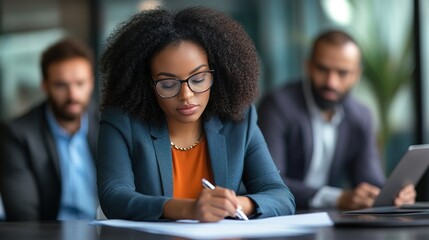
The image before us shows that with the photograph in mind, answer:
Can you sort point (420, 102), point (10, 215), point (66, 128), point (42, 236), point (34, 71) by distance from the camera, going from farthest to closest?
point (34, 71), point (420, 102), point (66, 128), point (10, 215), point (42, 236)

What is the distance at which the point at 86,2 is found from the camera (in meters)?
7.45

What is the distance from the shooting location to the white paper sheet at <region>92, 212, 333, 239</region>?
1739 millimetres

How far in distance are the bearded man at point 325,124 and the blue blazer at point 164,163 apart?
5.91ft

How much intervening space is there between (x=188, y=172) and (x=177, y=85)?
11.2 inches

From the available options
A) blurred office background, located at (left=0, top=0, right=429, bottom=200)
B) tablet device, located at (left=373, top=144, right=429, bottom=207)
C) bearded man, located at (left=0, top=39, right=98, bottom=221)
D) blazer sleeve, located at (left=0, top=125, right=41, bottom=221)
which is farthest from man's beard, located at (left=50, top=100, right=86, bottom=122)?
tablet device, located at (left=373, top=144, right=429, bottom=207)

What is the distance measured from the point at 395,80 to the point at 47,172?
2776 millimetres

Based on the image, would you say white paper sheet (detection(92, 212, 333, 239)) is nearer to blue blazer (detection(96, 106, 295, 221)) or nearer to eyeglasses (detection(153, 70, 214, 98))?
blue blazer (detection(96, 106, 295, 221))

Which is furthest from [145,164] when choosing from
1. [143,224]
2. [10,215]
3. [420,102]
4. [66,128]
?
[420,102]

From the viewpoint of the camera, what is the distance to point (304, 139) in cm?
435

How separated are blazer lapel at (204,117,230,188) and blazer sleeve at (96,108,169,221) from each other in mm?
203

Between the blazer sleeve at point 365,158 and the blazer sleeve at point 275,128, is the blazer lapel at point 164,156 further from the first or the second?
the blazer sleeve at point 365,158

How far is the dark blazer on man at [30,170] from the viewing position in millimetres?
4266

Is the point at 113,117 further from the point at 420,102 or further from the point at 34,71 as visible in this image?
the point at 34,71

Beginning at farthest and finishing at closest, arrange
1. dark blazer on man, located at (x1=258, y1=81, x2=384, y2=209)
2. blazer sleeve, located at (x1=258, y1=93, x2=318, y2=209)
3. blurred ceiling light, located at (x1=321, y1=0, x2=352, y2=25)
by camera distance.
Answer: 1. blurred ceiling light, located at (x1=321, y1=0, x2=352, y2=25)
2. dark blazer on man, located at (x1=258, y1=81, x2=384, y2=209)
3. blazer sleeve, located at (x1=258, y1=93, x2=318, y2=209)
